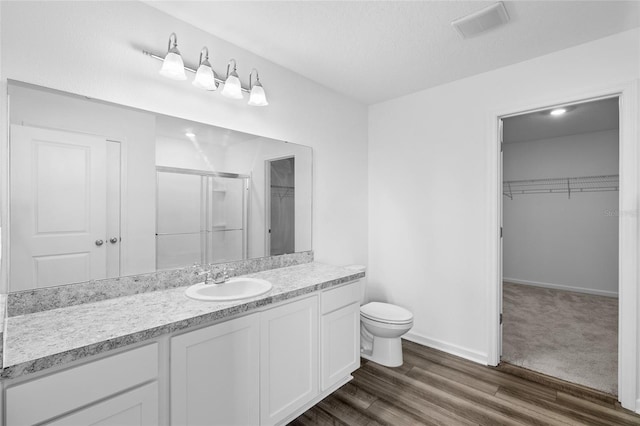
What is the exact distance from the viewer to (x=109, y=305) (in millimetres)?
1467

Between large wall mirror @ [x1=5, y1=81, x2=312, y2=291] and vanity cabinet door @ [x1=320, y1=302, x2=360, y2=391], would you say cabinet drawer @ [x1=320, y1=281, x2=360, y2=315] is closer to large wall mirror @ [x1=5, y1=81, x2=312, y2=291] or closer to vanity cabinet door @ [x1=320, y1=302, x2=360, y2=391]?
vanity cabinet door @ [x1=320, y1=302, x2=360, y2=391]

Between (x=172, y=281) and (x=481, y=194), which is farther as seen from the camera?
(x=481, y=194)

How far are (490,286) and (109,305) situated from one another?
266 centimetres

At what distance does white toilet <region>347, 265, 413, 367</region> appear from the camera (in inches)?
95.9

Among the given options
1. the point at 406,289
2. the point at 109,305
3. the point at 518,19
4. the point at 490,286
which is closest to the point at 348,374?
the point at 406,289

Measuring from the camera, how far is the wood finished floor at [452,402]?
6.10ft

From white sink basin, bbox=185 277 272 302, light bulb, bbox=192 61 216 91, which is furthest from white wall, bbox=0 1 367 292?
white sink basin, bbox=185 277 272 302

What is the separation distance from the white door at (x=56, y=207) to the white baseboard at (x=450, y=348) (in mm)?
2658

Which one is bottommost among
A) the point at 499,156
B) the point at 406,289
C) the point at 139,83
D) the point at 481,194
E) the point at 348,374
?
the point at 348,374

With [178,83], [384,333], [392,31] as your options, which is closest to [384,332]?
[384,333]

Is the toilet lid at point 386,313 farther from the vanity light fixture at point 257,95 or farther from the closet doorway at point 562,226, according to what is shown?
the vanity light fixture at point 257,95

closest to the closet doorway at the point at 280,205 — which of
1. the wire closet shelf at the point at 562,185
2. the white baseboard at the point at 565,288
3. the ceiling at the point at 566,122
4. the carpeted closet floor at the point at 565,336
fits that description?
the carpeted closet floor at the point at 565,336

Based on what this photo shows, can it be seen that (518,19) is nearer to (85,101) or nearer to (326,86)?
(326,86)

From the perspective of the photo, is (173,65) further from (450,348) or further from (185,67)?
(450,348)
